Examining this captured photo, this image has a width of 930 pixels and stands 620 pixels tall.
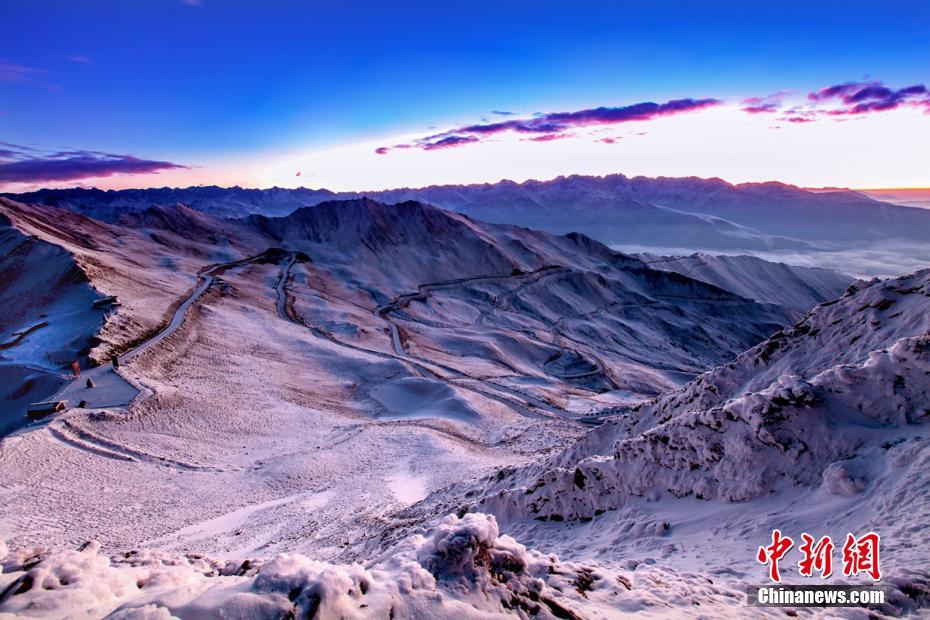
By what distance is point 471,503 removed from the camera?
10.8 metres

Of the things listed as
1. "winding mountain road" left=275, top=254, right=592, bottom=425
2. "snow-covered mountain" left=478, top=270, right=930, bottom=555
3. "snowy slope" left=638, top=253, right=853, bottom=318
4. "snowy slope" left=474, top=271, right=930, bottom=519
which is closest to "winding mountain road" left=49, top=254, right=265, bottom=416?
"winding mountain road" left=275, top=254, right=592, bottom=425

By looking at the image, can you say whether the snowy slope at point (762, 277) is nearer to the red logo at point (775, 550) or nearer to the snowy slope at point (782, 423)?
the snowy slope at point (782, 423)

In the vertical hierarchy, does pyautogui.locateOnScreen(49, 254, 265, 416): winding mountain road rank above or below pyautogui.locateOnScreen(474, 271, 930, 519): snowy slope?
below

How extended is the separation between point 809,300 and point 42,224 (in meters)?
115

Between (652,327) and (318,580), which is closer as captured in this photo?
(318,580)

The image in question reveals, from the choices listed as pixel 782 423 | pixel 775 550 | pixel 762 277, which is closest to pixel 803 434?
pixel 782 423

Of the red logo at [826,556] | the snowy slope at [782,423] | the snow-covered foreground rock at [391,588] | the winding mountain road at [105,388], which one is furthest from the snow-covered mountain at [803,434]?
the winding mountain road at [105,388]

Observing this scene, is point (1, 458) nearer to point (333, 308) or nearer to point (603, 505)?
point (603, 505)

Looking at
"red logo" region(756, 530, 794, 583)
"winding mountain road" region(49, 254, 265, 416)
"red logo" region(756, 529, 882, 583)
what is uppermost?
"red logo" region(756, 529, 882, 583)

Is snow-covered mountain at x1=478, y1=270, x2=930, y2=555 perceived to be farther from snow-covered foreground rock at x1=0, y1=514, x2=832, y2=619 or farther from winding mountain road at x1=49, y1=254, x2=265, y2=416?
winding mountain road at x1=49, y1=254, x2=265, y2=416

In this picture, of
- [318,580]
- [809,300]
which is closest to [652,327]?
[809,300]

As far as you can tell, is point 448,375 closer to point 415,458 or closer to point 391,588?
point 415,458

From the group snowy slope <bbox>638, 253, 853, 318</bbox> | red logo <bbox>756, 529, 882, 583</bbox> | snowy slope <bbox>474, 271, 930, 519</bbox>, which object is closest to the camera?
red logo <bbox>756, 529, 882, 583</bbox>

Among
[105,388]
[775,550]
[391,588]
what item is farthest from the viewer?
[105,388]
